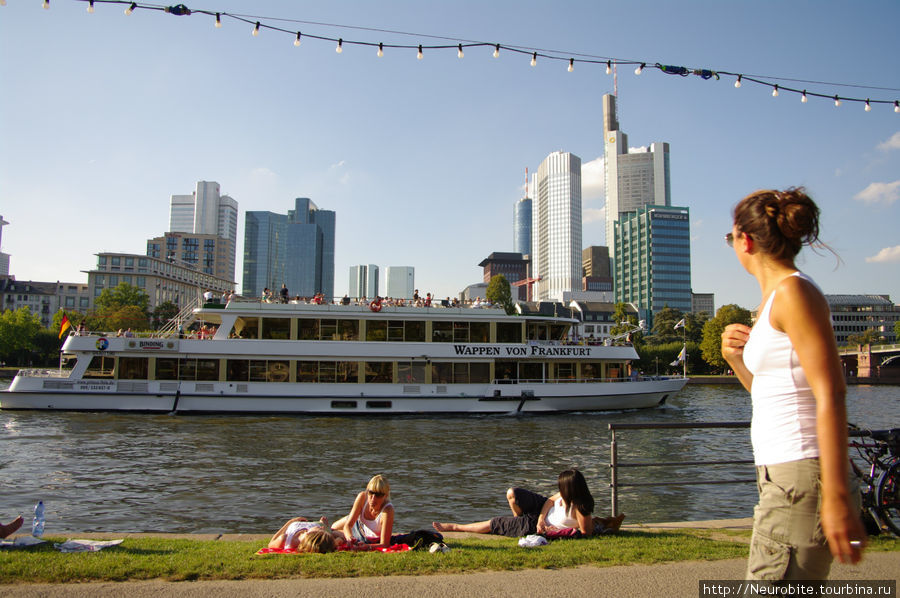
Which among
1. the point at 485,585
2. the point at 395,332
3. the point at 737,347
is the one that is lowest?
the point at 485,585

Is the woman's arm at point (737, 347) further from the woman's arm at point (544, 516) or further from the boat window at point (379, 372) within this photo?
the boat window at point (379, 372)

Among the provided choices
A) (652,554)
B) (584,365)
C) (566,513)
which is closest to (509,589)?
(652,554)

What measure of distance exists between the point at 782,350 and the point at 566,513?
5.37 meters

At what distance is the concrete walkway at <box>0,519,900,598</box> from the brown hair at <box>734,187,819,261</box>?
311cm

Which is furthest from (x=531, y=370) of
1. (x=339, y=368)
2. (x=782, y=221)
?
(x=782, y=221)

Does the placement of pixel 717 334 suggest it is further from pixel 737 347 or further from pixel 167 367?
pixel 737 347

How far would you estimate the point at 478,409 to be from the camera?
89.9 feet

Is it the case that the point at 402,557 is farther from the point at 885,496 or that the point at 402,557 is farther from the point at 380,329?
the point at 380,329

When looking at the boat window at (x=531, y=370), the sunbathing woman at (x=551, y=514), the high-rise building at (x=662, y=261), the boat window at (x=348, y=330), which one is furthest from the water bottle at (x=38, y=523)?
the high-rise building at (x=662, y=261)

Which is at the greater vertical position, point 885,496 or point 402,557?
point 885,496

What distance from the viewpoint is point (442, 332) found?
28.6 m

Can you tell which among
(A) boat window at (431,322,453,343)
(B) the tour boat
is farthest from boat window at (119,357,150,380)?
(A) boat window at (431,322,453,343)

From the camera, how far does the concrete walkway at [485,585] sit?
450 centimetres

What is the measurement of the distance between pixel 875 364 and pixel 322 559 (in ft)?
305
